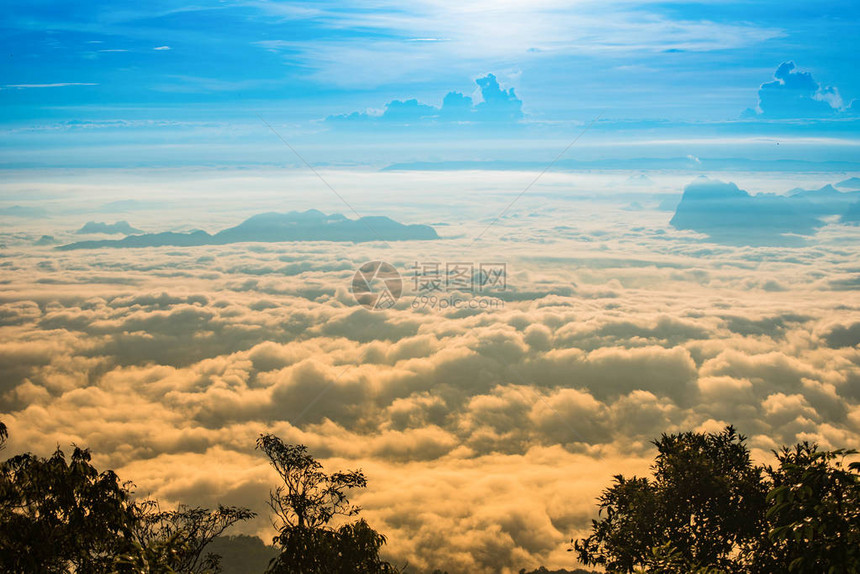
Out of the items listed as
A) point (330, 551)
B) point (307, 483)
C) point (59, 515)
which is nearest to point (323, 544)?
point (330, 551)

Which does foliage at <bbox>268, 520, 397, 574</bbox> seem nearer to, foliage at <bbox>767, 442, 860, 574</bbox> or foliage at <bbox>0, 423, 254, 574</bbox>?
foliage at <bbox>0, 423, 254, 574</bbox>

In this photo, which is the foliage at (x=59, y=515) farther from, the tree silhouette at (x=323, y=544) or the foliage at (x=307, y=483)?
the foliage at (x=307, y=483)

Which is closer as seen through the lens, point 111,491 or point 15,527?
point 15,527

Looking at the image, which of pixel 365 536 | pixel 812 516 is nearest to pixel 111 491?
pixel 365 536

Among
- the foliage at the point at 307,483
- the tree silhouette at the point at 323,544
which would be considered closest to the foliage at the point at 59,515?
the tree silhouette at the point at 323,544

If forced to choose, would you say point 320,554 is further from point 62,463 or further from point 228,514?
point 62,463

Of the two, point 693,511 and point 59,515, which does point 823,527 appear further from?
point 59,515

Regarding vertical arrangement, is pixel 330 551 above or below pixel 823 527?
below

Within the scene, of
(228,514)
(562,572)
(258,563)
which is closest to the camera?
(228,514)

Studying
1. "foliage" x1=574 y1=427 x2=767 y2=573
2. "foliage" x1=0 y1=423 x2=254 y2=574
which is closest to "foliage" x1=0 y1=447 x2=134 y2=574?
"foliage" x1=0 y1=423 x2=254 y2=574

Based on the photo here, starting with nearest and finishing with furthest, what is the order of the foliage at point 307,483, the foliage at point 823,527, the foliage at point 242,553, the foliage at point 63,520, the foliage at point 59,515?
the foliage at point 823,527 → the foliage at point 63,520 → the foliage at point 59,515 → the foliage at point 307,483 → the foliage at point 242,553

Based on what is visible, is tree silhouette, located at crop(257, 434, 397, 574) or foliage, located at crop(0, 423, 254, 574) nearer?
foliage, located at crop(0, 423, 254, 574)
